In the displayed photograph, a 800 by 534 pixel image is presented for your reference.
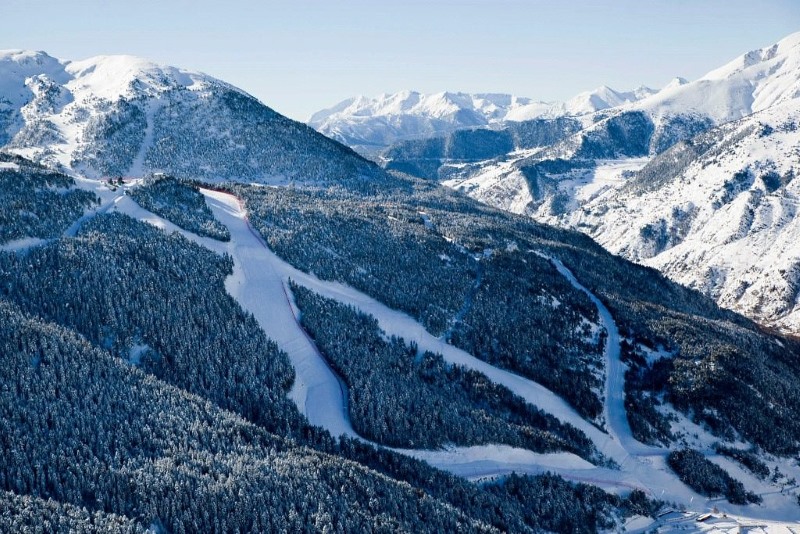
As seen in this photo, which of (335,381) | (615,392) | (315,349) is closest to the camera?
(335,381)

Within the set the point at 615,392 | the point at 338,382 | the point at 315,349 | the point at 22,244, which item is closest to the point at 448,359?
the point at 338,382

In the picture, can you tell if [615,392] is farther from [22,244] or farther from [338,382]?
[22,244]

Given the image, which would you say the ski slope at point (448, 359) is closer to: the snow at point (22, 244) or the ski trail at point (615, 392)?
the ski trail at point (615, 392)

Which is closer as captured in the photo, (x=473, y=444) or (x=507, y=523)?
(x=507, y=523)

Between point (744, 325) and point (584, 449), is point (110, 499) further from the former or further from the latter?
point (744, 325)

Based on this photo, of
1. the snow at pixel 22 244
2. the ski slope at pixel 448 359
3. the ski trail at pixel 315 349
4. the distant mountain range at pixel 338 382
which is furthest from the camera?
the snow at pixel 22 244

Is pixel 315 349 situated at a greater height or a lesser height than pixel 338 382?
greater

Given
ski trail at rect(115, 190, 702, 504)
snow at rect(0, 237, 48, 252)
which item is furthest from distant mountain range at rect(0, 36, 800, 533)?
snow at rect(0, 237, 48, 252)

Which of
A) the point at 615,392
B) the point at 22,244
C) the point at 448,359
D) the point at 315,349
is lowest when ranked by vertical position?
the point at 615,392

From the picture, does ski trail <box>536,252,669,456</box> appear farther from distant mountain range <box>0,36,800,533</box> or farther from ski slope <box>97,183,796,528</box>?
distant mountain range <box>0,36,800,533</box>

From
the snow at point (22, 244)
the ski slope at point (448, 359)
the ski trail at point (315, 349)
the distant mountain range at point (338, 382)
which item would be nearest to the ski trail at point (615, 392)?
the ski slope at point (448, 359)

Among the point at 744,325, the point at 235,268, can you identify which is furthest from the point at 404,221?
the point at 744,325
